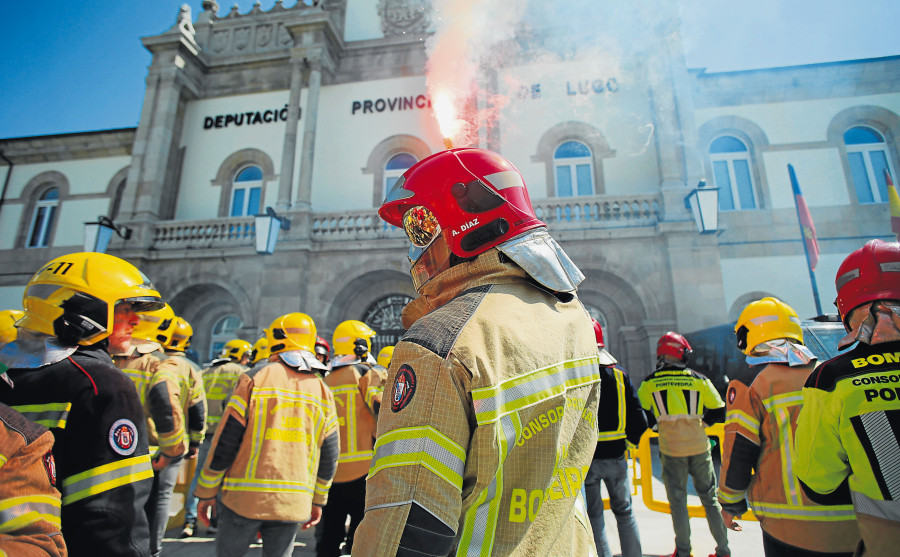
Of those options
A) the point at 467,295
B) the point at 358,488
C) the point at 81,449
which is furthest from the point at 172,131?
the point at 467,295

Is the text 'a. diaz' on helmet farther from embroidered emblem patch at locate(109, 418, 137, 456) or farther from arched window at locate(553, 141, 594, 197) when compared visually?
arched window at locate(553, 141, 594, 197)

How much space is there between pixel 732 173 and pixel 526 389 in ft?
43.8

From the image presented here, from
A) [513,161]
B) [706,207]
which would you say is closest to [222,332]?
[513,161]

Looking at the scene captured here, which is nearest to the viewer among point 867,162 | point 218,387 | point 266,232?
point 218,387

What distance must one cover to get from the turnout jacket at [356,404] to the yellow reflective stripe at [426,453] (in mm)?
3380

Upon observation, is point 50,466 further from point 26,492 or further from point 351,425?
point 351,425

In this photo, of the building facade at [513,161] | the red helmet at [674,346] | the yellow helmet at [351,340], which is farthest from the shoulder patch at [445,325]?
the building facade at [513,161]

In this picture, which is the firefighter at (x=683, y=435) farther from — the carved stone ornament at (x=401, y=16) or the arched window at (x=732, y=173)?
the carved stone ornament at (x=401, y=16)

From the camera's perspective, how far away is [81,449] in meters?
1.57

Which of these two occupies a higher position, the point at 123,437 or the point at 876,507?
the point at 123,437

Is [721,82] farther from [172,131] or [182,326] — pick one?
[172,131]

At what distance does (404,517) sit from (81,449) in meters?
1.37

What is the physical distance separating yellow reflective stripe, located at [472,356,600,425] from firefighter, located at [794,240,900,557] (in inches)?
50.9

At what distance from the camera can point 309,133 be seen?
1238 cm
